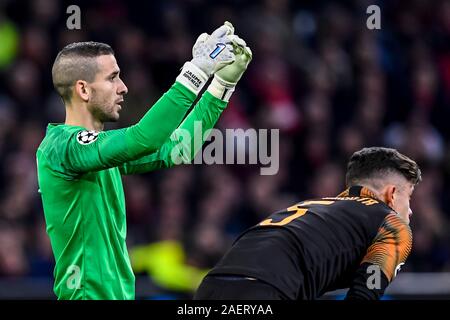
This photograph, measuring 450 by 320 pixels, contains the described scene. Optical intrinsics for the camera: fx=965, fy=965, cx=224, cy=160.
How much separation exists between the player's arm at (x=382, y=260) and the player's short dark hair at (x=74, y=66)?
1.45 meters

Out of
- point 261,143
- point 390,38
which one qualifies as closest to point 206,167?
point 261,143

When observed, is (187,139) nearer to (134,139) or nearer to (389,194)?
(134,139)

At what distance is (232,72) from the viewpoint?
4492 mm

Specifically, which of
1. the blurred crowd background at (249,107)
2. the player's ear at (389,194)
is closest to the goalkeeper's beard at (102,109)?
the player's ear at (389,194)

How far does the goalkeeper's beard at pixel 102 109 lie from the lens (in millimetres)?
4309

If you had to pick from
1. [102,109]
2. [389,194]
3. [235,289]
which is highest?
[102,109]

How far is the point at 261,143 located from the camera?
29.9 ft

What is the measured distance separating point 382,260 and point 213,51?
115cm

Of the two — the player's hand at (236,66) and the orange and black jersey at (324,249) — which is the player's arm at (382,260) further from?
the player's hand at (236,66)

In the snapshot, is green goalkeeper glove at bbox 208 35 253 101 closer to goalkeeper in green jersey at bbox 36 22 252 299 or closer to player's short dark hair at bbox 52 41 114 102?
goalkeeper in green jersey at bbox 36 22 252 299

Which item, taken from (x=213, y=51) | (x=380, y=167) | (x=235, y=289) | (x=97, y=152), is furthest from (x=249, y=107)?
(x=235, y=289)

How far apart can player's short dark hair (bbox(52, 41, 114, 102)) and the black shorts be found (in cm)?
110

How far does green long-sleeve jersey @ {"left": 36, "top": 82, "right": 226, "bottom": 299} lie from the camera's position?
395 centimetres
